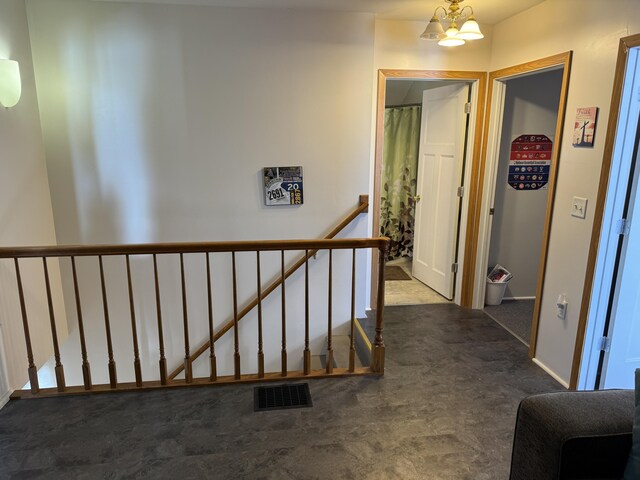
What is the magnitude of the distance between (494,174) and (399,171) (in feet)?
5.75

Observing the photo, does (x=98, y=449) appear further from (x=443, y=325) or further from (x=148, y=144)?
(x=443, y=325)

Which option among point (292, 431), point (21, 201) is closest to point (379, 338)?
point (292, 431)

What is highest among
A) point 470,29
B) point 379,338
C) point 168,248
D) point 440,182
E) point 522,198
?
point 470,29

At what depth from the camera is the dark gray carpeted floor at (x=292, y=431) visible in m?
1.96

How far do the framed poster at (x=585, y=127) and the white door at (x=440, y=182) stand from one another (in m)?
1.25

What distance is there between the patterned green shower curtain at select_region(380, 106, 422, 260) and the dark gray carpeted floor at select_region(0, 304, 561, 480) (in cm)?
274

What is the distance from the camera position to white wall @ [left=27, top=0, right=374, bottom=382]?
3092 millimetres

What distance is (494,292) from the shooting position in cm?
402

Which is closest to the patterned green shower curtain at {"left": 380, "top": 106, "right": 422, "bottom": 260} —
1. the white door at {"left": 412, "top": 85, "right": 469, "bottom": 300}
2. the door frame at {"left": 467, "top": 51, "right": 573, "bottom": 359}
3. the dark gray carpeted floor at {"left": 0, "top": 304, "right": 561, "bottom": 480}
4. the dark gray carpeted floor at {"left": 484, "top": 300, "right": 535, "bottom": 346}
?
the white door at {"left": 412, "top": 85, "right": 469, "bottom": 300}

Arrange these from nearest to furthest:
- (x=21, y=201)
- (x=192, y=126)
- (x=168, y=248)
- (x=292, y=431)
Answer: (x=292, y=431), (x=168, y=248), (x=21, y=201), (x=192, y=126)

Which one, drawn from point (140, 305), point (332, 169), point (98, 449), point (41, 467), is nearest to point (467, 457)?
point (98, 449)

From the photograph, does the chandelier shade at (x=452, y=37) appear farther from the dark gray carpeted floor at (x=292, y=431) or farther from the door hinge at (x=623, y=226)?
the dark gray carpeted floor at (x=292, y=431)

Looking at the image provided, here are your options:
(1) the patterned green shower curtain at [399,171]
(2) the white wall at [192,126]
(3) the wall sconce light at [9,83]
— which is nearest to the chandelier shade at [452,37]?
(2) the white wall at [192,126]

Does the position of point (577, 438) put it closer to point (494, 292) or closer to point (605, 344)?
point (605, 344)
